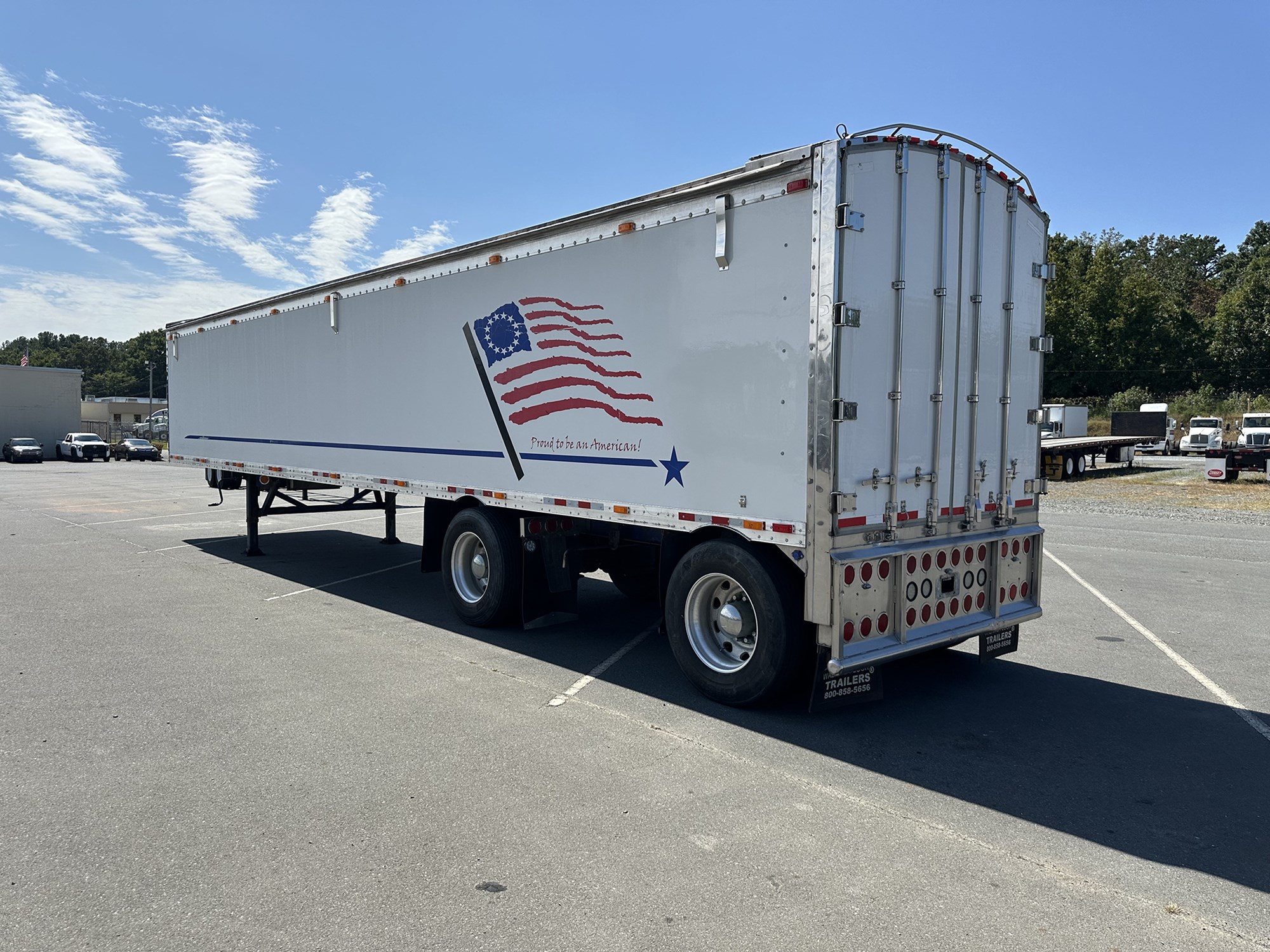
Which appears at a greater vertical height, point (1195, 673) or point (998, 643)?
point (998, 643)

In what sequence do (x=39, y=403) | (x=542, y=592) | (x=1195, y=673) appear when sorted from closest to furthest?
(x=1195, y=673) → (x=542, y=592) → (x=39, y=403)

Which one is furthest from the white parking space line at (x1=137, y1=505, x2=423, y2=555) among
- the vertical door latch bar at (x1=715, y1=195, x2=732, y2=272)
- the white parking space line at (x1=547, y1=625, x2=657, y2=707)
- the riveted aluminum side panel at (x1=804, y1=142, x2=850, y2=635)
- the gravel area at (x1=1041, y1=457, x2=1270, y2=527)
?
the gravel area at (x1=1041, y1=457, x2=1270, y2=527)

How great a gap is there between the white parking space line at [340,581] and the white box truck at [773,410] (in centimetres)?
246

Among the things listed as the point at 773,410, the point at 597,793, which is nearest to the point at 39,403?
the point at 773,410

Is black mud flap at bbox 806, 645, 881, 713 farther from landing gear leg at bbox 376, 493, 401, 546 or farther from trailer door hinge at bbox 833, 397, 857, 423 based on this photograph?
landing gear leg at bbox 376, 493, 401, 546

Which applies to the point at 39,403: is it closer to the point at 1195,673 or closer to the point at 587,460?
the point at 587,460

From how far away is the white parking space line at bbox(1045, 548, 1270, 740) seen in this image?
18.9 ft

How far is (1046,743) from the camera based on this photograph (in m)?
5.43

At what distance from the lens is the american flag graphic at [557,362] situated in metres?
6.85

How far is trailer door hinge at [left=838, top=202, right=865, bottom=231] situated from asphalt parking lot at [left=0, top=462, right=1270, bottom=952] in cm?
317

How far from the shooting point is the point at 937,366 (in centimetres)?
605

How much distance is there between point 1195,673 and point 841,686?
11.0 feet

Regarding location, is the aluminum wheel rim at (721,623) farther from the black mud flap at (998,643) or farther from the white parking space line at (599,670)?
the black mud flap at (998,643)

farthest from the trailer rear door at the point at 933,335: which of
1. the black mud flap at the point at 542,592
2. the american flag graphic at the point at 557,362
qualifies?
the black mud flap at the point at 542,592
